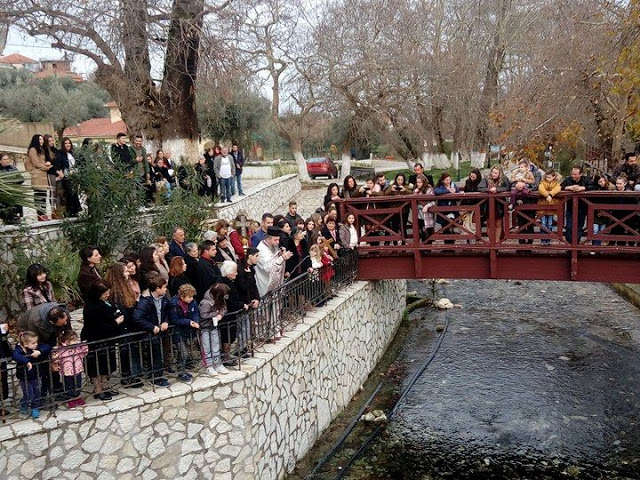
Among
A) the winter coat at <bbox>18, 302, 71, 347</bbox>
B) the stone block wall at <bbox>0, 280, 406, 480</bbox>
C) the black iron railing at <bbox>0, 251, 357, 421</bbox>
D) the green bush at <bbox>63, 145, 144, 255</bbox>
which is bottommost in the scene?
the stone block wall at <bbox>0, 280, 406, 480</bbox>

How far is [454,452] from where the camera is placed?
10.0 m

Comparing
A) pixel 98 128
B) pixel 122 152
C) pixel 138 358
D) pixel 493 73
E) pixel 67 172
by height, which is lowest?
pixel 138 358

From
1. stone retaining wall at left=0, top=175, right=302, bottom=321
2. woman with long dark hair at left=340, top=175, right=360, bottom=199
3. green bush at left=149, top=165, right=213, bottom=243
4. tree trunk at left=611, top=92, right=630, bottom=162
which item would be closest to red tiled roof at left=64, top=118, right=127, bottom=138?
stone retaining wall at left=0, top=175, right=302, bottom=321

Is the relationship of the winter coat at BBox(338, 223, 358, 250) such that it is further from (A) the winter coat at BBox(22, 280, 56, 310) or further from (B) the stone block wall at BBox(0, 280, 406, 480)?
(A) the winter coat at BBox(22, 280, 56, 310)

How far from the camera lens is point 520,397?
468 inches

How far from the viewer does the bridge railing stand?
10977 mm

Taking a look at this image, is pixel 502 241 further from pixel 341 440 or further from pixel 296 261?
pixel 341 440

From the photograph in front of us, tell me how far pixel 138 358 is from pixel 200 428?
1.10 metres

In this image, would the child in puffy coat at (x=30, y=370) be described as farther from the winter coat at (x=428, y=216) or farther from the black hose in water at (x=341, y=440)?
the winter coat at (x=428, y=216)

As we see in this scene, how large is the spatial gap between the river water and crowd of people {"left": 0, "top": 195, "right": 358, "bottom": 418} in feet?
10.3

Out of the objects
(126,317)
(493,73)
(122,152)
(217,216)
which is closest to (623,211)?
(126,317)

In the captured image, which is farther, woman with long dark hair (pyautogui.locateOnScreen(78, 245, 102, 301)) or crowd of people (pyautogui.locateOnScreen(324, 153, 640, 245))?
crowd of people (pyautogui.locateOnScreen(324, 153, 640, 245))

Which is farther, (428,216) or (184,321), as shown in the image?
(428,216)

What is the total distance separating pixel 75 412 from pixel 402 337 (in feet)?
32.4
